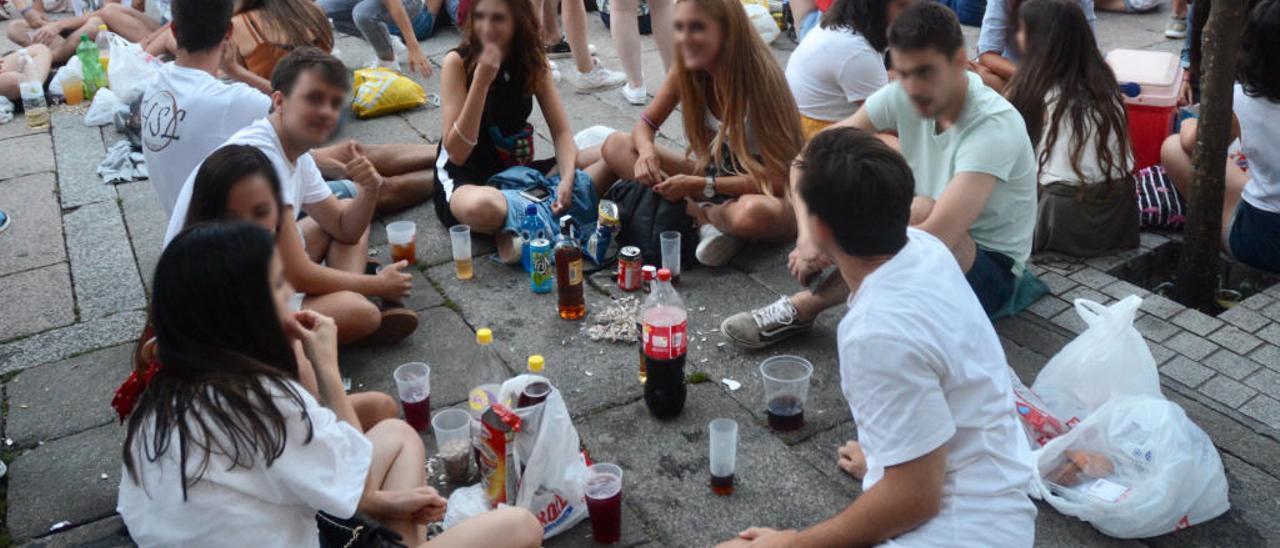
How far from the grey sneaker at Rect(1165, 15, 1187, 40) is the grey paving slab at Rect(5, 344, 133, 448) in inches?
300

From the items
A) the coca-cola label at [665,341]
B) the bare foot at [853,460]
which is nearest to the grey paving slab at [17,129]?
the coca-cola label at [665,341]

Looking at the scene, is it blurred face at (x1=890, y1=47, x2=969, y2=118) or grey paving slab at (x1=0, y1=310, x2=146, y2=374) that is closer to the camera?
blurred face at (x1=890, y1=47, x2=969, y2=118)

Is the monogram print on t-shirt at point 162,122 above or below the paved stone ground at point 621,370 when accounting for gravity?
above

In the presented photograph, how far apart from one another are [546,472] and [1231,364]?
2751 mm

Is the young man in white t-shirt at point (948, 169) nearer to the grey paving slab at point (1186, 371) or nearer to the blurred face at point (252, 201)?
the grey paving slab at point (1186, 371)

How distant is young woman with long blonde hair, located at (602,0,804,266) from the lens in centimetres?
490

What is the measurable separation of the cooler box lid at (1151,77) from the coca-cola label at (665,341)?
3.17m

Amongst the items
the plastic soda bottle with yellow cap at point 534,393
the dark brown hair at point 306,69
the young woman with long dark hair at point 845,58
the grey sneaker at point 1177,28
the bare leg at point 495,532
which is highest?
the dark brown hair at point 306,69

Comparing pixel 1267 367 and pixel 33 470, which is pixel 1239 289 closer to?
pixel 1267 367

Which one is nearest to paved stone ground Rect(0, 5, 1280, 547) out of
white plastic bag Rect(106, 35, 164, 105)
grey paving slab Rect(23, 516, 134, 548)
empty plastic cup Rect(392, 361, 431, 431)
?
grey paving slab Rect(23, 516, 134, 548)

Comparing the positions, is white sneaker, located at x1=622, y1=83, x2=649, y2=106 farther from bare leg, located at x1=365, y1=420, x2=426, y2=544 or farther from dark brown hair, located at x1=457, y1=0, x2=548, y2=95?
bare leg, located at x1=365, y1=420, x2=426, y2=544

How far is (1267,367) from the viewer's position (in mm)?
4270

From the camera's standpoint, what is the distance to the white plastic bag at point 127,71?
7465 mm

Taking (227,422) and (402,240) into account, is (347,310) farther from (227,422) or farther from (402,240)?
(227,422)
